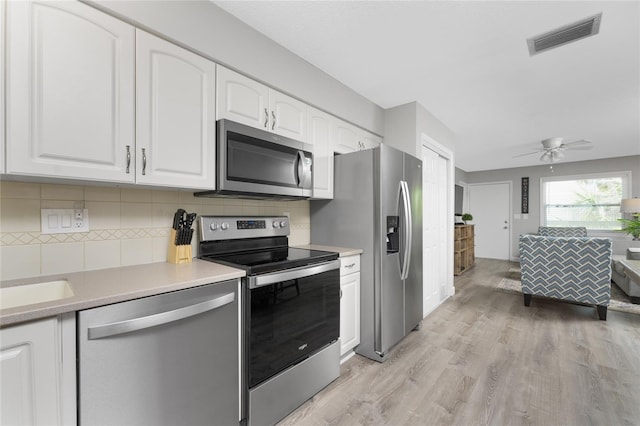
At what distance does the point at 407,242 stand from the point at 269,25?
2022mm

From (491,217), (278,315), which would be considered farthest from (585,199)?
(278,315)

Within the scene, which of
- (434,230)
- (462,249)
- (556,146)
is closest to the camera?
(434,230)

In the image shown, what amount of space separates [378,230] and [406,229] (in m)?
0.40

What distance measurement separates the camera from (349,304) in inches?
87.3

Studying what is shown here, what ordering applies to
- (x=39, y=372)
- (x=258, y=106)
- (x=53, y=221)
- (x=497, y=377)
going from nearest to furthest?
(x=39, y=372), (x=53, y=221), (x=258, y=106), (x=497, y=377)

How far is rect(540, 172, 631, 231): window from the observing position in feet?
18.7

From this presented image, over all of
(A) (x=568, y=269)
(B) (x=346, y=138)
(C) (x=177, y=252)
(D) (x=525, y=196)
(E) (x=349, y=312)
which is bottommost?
(E) (x=349, y=312)

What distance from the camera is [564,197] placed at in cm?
→ 629

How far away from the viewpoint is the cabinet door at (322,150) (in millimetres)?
2281

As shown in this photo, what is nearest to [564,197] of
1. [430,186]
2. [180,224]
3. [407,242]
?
[430,186]

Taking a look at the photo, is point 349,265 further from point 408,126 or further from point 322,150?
point 408,126

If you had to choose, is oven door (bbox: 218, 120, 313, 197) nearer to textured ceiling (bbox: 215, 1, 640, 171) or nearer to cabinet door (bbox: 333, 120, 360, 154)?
cabinet door (bbox: 333, 120, 360, 154)

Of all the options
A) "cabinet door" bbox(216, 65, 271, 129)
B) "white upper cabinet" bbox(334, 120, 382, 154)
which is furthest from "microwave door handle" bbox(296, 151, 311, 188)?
"white upper cabinet" bbox(334, 120, 382, 154)

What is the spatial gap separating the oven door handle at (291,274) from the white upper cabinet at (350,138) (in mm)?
1145
